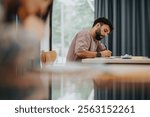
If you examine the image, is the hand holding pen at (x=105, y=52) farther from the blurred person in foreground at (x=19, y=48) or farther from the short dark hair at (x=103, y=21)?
the blurred person in foreground at (x=19, y=48)

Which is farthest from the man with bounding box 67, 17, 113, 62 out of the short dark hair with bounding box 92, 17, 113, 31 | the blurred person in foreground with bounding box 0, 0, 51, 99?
the blurred person in foreground with bounding box 0, 0, 51, 99

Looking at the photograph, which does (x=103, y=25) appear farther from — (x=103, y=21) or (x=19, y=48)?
(x=19, y=48)

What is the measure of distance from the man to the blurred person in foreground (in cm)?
11

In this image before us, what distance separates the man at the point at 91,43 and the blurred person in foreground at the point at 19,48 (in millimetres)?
106

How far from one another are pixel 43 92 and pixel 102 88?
0.15 metres

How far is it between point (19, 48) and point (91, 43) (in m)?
0.22

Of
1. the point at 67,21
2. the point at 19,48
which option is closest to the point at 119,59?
the point at 67,21

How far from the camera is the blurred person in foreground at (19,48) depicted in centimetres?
78

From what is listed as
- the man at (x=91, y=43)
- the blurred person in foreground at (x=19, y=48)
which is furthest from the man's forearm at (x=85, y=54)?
the blurred person in foreground at (x=19, y=48)

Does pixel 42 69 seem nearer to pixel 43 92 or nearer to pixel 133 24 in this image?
pixel 43 92

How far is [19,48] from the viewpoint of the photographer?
0.80 m

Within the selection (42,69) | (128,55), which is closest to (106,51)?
(128,55)

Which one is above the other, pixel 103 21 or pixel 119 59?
pixel 103 21

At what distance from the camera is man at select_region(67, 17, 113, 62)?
2.75 ft
